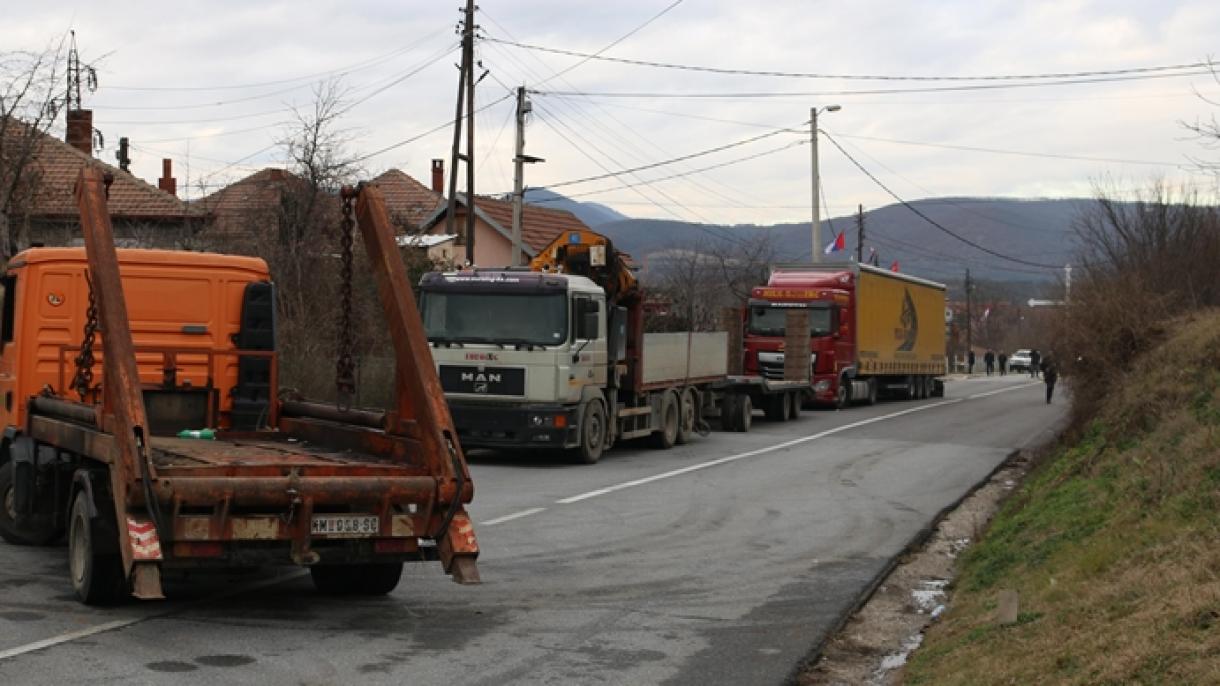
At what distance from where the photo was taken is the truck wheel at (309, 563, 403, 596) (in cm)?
999

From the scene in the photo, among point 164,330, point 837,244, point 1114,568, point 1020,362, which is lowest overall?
point 1114,568

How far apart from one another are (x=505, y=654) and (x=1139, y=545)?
13.4 feet

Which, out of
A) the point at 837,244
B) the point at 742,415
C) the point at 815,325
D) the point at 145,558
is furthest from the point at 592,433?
the point at 837,244

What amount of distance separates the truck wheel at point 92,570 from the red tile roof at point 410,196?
148 feet

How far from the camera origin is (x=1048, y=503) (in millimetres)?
13922

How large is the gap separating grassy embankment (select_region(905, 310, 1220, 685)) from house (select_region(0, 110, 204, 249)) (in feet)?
57.4

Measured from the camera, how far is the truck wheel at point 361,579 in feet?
32.8

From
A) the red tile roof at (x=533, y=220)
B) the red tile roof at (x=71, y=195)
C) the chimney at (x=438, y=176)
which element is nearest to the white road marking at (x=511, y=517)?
the red tile roof at (x=71, y=195)

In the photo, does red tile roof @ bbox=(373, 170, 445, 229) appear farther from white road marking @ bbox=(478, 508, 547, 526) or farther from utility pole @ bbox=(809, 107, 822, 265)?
white road marking @ bbox=(478, 508, 547, 526)

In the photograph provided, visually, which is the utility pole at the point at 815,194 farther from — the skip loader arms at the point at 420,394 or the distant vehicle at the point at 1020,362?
the distant vehicle at the point at 1020,362

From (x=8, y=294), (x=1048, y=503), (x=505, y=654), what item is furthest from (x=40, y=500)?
(x=1048, y=503)

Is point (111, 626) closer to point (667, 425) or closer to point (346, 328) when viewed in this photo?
point (346, 328)

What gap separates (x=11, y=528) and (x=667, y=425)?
14.6 m

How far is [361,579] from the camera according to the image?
10.0 metres
